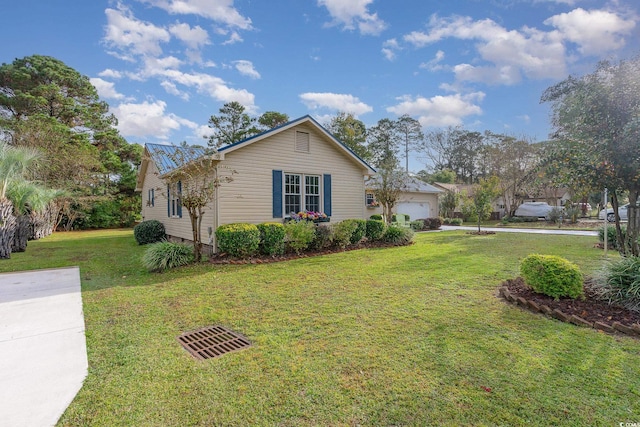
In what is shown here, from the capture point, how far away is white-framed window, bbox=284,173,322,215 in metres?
10.7

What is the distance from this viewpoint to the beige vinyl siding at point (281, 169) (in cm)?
950

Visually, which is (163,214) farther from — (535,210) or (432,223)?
(535,210)

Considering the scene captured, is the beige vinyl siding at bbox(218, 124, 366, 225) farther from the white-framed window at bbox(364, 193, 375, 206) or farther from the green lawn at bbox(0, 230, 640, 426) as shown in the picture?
the white-framed window at bbox(364, 193, 375, 206)

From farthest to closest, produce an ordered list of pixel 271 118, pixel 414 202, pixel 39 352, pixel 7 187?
pixel 271 118 < pixel 414 202 < pixel 7 187 < pixel 39 352

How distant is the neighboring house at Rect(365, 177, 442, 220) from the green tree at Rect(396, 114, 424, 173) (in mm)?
16766

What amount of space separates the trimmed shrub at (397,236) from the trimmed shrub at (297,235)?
12.5 feet

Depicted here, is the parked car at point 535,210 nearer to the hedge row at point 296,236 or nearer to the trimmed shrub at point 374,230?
the hedge row at point 296,236

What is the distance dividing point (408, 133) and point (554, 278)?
37006mm

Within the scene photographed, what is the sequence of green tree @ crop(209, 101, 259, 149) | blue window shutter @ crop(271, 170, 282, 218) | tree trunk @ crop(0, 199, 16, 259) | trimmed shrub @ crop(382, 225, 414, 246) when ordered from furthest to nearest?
1. green tree @ crop(209, 101, 259, 149)
2. trimmed shrub @ crop(382, 225, 414, 246)
3. blue window shutter @ crop(271, 170, 282, 218)
4. tree trunk @ crop(0, 199, 16, 259)

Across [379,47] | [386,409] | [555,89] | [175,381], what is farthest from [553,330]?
[555,89]

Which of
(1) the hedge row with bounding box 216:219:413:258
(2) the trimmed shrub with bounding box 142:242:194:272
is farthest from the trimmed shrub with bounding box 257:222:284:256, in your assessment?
(2) the trimmed shrub with bounding box 142:242:194:272

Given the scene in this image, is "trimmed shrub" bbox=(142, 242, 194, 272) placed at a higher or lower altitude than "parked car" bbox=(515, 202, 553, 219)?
lower

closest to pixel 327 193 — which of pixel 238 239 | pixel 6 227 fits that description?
pixel 238 239

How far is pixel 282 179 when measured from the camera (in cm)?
1041
